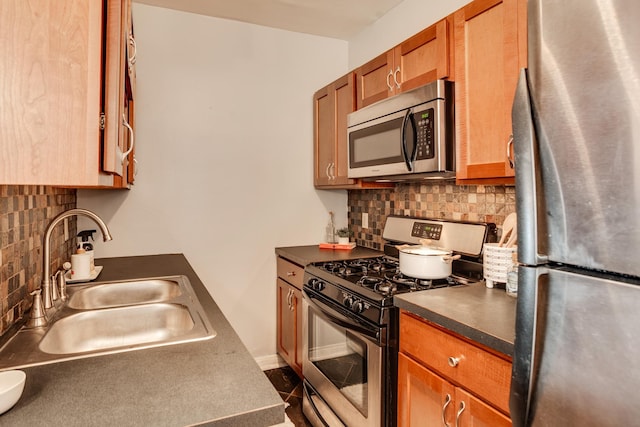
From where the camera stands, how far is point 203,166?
272cm

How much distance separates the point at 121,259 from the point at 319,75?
76.6 inches

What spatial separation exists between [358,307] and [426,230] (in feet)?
2.57

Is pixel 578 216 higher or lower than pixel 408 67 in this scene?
lower

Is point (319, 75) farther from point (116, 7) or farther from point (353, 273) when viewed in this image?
point (116, 7)

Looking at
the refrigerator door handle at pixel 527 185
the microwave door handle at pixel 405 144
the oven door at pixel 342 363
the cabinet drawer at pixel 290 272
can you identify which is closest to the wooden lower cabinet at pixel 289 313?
the cabinet drawer at pixel 290 272

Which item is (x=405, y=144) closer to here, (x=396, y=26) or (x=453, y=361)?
(x=453, y=361)

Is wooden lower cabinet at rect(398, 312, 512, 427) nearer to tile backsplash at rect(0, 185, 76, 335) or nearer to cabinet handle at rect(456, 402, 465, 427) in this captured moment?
cabinet handle at rect(456, 402, 465, 427)

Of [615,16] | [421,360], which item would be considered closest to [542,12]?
[615,16]

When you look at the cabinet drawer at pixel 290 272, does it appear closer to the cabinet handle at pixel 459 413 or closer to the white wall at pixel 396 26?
the cabinet handle at pixel 459 413

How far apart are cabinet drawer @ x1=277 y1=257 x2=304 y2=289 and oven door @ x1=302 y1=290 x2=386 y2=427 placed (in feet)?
0.66

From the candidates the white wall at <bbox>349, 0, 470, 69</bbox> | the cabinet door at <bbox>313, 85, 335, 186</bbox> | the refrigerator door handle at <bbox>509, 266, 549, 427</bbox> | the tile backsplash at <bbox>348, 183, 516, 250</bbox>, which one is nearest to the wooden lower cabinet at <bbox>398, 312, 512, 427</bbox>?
the refrigerator door handle at <bbox>509, 266, 549, 427</bbox>

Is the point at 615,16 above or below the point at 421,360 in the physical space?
above

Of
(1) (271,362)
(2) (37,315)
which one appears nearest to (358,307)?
(2) (37,315)

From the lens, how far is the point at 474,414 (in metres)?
1.19
